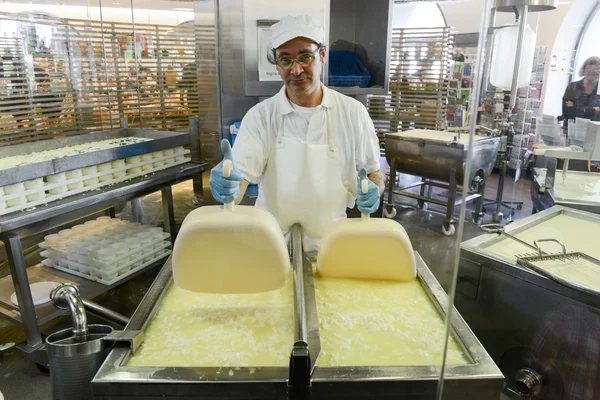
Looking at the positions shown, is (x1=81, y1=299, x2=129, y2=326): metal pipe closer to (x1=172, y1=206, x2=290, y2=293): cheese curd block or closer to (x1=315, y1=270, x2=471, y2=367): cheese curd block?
(x1=172, y1=206, x2=290, y2=293): cheese curd block

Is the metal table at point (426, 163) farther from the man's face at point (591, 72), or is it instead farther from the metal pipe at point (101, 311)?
the metal pipe at point (101, 311)

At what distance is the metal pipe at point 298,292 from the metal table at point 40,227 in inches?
54.8

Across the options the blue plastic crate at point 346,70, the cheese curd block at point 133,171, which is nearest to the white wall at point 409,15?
the blue plastic crate at point 346,70

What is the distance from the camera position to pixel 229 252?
106 centimetres

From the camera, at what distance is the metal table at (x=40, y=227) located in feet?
6.47

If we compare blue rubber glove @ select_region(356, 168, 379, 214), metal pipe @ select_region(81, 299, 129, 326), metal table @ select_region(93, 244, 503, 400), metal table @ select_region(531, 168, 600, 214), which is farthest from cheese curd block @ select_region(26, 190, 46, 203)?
metal table @ select_region(531, 168, 600, 214)

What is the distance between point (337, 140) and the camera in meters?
1.72

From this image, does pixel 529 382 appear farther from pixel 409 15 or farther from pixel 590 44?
pixel 590 44

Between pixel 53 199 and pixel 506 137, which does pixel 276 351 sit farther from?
pixel 506 137

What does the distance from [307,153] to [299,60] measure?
366 mm

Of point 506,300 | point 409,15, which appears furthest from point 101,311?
point 409,15

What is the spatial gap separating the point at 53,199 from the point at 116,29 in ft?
5.31

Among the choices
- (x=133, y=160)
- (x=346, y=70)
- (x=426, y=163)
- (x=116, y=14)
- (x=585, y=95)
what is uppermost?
(x=116, y=14)

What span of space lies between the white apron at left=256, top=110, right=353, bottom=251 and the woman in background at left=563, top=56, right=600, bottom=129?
7.81 ft
